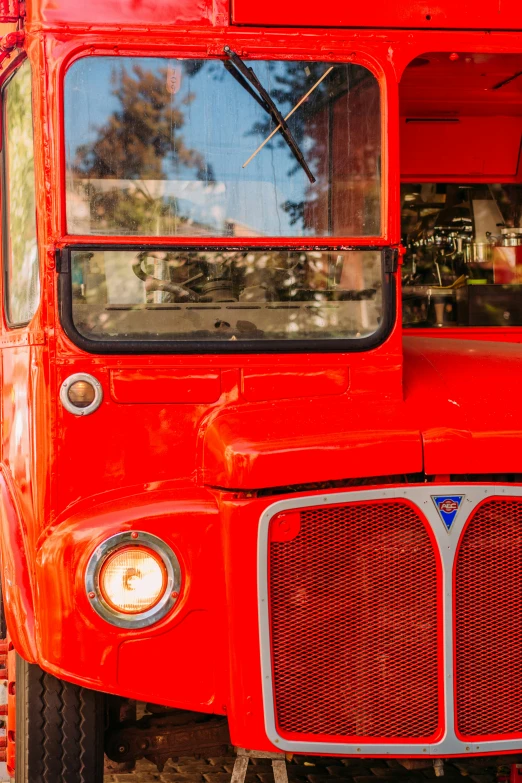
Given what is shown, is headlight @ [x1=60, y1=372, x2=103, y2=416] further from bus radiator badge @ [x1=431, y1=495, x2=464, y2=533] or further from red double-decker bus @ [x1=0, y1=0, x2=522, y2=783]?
bus radiator badge @ [x1=431, y1=495, x2=464, y2=533]

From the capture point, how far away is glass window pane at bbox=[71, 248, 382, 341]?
3.11 meters

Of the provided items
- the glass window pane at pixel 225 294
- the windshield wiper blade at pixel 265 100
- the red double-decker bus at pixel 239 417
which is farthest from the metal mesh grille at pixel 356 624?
the windshield wiper blade at pixel 265 100

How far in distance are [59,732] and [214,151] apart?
1.78m

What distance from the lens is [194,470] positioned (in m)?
3.13

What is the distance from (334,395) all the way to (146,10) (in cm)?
128

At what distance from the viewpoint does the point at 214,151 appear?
3.14 m

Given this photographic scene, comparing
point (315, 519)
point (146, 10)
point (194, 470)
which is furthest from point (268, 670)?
point (146, 10)

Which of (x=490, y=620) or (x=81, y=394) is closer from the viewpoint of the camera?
(x=490, y=620)

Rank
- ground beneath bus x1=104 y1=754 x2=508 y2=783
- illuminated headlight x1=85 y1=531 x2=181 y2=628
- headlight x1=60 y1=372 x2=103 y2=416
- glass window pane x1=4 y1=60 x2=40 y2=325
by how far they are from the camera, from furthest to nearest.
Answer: ground beneath bus x1=104 y1=754 x2=508 y2=783, glass window pane x1=4 y1=60 x2=40 y2=325, headlight x1=60 y1=372 x2=103 y2=416, illuminated headlight x1=85 y1=531 x2=181 y2=628

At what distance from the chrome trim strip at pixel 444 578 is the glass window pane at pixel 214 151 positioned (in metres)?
0.87

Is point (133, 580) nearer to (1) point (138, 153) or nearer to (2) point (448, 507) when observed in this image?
(2) point (448, 507)

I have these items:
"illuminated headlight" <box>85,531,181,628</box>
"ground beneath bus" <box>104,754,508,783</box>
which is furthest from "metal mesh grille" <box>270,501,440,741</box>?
"ground beneath bus" <box>104,754,508,783</box>

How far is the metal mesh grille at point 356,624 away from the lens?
9.04 ft

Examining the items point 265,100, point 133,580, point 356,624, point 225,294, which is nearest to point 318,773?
point 356,624
